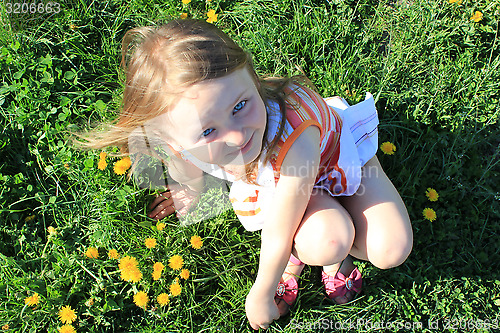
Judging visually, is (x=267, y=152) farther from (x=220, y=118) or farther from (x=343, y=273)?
(x=343, y=273)

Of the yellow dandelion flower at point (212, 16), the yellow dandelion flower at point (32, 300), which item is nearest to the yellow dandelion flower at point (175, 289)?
the yellow dandelion flower at point (32, 300)

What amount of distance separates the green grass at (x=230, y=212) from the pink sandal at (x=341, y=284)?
0.17ft

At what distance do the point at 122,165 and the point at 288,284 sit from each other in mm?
978

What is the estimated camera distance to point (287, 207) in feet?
5.36

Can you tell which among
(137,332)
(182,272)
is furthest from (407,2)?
(137,332)

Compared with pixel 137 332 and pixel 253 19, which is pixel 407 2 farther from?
pixel 137 332

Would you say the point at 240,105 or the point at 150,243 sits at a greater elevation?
the point at 240,105

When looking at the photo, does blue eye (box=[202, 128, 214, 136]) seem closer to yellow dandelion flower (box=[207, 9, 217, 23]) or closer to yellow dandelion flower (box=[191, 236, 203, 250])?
yellow dandelion flower (box=[191, 236, 203, 250])

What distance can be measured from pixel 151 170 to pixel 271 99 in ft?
2.74

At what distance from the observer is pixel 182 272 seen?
1916 mm

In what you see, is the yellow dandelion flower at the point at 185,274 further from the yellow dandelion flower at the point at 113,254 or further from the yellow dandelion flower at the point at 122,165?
the yellow dandelion flower at the point at 122,165

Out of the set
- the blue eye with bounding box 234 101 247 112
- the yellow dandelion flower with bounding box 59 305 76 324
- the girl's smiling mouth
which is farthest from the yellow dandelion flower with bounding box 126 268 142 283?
the blue eye with bounding box 234 101 247 112

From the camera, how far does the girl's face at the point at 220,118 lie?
1.33 meters

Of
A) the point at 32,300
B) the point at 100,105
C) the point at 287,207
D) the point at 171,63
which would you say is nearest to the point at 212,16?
the point at 100,105
